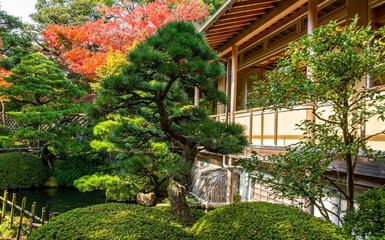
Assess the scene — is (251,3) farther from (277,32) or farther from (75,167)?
(75,167)

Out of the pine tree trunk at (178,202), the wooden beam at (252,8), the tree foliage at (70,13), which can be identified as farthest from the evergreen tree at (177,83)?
the tree foliage at (70,13)

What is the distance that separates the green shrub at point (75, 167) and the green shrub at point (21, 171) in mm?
531

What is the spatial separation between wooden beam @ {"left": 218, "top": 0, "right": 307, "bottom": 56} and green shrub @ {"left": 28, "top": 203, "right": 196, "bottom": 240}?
375cm

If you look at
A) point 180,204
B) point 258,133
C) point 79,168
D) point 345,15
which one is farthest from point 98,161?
point 345,15

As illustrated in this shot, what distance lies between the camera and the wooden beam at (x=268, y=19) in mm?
4320

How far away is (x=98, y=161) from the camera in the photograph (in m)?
9.79

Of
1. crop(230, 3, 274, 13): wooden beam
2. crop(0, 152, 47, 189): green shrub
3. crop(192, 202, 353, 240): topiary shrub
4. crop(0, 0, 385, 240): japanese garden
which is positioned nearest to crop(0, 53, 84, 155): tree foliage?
crop(0, 0, 385, 240): japanese garden

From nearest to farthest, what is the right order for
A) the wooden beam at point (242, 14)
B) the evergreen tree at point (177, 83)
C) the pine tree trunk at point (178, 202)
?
the evergreen tree at point (177, 83)
the pine tree trunk at point (178, 202)
the wooden beam at point (242, 14)

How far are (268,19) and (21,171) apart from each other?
339 inches

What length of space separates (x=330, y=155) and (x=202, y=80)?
1.45m

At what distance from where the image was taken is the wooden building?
3212mm

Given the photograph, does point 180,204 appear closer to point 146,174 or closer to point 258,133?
point 146,174

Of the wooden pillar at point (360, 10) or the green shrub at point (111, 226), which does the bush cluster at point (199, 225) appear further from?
the wooden pillar at point (360, 10)

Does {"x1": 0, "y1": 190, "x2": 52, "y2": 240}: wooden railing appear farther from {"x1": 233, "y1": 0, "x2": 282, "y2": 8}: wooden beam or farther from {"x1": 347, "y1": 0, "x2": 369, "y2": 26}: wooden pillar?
{"x1": 347, "y1": 0, "x2": 369, "y2": 26}: wooden pillar
